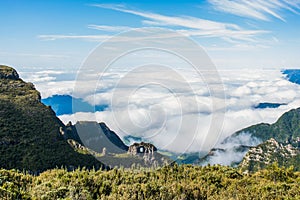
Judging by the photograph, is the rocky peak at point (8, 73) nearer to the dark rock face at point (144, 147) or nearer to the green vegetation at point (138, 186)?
the dark rock face at point (144, 147)

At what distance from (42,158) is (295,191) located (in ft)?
260

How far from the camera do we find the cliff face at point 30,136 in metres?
97.4

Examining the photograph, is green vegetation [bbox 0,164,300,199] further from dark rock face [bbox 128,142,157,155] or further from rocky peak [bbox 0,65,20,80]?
rocky peak [bbox 0,65,20,80]

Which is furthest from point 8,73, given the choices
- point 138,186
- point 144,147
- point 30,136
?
point 138,186

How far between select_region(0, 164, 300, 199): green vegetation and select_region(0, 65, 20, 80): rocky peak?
11896 centimetres

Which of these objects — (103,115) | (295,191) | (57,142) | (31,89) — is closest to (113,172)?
(103,115)

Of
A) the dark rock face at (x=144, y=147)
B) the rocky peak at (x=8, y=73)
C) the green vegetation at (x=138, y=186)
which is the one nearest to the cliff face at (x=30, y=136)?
the rocky peak at (x=8, y=73)

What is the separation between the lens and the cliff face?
319 feet

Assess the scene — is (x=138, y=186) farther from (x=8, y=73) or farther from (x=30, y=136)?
(x=8, y=73)

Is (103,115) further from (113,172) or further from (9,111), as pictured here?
(9,111)

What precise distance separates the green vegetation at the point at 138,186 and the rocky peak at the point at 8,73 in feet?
390

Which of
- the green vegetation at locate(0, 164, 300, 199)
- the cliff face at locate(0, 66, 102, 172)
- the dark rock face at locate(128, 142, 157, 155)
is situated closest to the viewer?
the green vegetation at locate(0, 164, 300, 199)

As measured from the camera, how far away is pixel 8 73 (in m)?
151

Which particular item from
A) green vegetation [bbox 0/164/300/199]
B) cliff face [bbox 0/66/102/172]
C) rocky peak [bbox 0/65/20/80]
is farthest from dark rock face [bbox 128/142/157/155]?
rocky peak [bbox 0/65/20/80]
